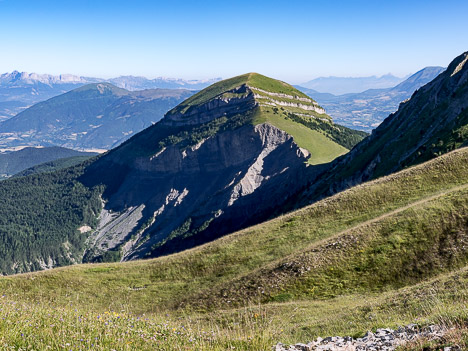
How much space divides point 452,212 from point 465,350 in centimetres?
2027

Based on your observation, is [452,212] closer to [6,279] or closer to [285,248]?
[285,248]

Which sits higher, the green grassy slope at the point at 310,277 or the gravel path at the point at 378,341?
the gravel path at the point at 378,341

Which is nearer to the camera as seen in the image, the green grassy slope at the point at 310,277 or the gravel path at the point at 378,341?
the gravel path at the point at 378,341

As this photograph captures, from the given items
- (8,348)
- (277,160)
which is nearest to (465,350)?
(8,348)

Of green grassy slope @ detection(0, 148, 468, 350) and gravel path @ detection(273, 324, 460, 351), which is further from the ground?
gravel path @ detection(273, 324, 460, 351)

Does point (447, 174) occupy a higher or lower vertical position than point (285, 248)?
higher

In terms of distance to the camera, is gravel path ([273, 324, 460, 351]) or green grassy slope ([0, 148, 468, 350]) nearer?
Result: gravel path ([273, 324, 460, 351])

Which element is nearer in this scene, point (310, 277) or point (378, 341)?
point (378, 341)

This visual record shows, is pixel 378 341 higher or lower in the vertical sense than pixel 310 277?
higher

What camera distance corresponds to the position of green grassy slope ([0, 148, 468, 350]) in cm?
1463

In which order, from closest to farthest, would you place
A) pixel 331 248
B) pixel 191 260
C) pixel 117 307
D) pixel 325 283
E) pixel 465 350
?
1. pixel 465 350
2. pixel 325 283
3. pixel 331 248
4. pixel 117 307
5. pixel 191 260

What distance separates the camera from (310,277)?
2525cm

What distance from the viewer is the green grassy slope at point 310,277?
14.6m

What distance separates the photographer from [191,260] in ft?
118
